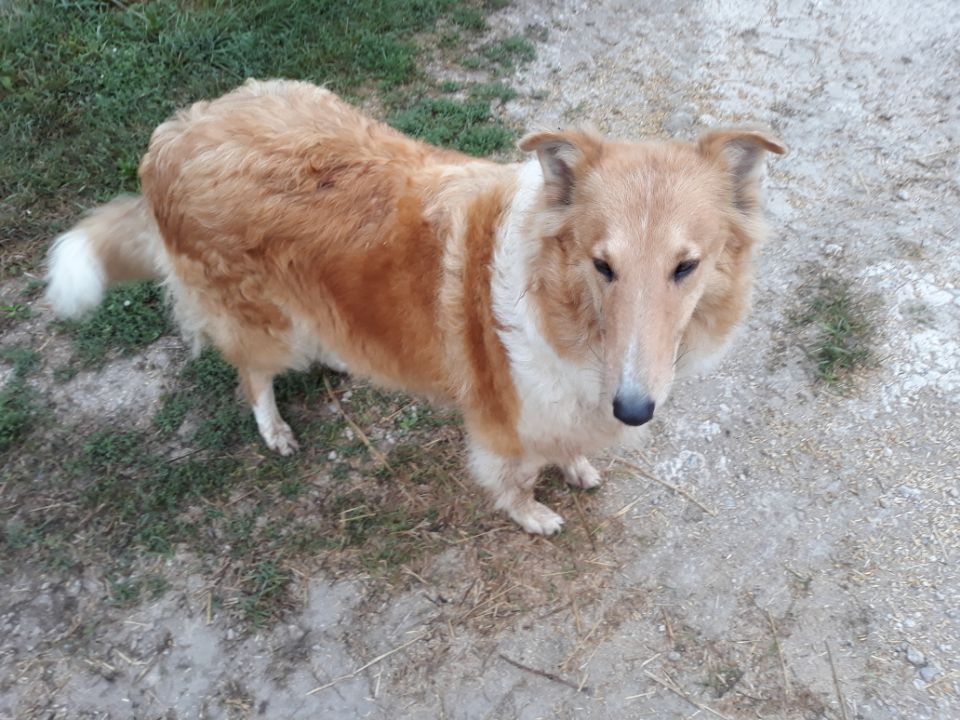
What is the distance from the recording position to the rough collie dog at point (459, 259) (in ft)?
7.70

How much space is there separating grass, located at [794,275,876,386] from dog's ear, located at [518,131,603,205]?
2319 mm

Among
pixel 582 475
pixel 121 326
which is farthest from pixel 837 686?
pixel 121 326

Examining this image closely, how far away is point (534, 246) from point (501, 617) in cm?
185

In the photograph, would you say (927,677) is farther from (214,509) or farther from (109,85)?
(109,85)

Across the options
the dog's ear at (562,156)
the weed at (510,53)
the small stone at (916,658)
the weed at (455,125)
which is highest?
the dog's ear at (562,156)

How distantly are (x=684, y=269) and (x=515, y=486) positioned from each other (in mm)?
1564

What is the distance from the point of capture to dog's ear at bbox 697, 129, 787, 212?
239 centimetres

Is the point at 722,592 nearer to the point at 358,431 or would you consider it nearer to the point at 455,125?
the point at 358,431

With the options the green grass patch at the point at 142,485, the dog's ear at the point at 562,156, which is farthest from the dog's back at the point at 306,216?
the green grass patch at the point at 142,485

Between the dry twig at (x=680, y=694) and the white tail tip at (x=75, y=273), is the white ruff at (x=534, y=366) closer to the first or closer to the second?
the dry twig at (x=680, y=694)

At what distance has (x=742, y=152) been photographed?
8.07 feet

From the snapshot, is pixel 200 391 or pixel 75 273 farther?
pixel 200 391

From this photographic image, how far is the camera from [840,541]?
3457 millimetres

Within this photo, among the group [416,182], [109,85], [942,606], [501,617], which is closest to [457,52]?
[109,85]
